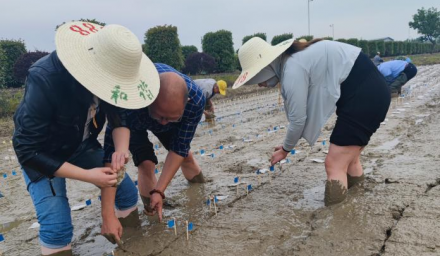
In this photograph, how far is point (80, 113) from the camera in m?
2.19

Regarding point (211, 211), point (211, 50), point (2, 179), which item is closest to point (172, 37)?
point (211, 50)

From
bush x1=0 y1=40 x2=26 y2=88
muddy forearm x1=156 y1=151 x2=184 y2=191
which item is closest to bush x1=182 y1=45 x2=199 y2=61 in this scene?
bush x1=0 y1=40 x2=26 y2=88

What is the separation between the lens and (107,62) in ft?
6.15

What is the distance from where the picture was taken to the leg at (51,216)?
2205 millimetres

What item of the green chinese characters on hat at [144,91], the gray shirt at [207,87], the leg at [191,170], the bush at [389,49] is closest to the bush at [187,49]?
the gray shirt at [207,87]

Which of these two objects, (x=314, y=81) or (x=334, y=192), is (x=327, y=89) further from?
(x=334, y=192)

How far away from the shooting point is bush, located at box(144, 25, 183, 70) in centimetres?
1552

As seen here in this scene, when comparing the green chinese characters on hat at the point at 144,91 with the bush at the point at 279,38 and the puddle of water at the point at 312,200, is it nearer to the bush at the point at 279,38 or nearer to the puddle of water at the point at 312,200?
the puddle of water at the point at 312,200

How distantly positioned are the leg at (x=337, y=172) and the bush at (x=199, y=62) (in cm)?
1601

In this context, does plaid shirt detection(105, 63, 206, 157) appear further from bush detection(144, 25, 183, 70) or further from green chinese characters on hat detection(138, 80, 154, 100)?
bush detection(144, 25, 183, 70)

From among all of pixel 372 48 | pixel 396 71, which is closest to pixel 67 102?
pixel 396 71

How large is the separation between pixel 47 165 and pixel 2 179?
10.3ft

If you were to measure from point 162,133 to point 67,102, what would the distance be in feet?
3.95

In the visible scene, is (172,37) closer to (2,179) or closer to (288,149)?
(2,179)
